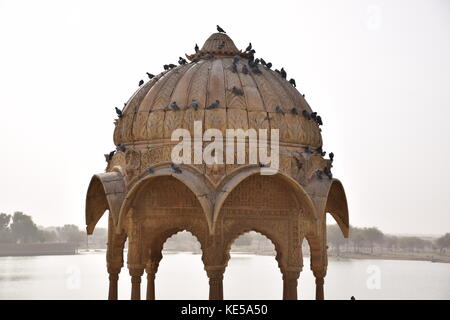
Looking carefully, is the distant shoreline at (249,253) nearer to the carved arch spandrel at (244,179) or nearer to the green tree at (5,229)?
the green tree at (5,229)


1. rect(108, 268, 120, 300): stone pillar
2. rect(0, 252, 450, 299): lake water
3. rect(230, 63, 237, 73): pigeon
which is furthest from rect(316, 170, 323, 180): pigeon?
rect(0, 252, 450, 299): lake water

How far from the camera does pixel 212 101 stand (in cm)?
1453

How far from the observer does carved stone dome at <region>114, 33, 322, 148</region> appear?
1445 cm

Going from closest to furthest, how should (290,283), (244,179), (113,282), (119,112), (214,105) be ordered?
(214,105)
(244,179)
(290,283)
(113,282)
(119,112)

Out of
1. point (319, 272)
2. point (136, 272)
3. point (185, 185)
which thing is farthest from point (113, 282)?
point (319, 272)

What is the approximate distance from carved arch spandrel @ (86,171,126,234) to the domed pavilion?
0.08 feet

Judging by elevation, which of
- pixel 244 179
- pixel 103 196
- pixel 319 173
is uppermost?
pixel 319 173

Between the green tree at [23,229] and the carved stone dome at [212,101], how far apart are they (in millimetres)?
77085

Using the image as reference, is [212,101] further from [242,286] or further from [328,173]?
[242,286]

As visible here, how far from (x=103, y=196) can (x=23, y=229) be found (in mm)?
76630

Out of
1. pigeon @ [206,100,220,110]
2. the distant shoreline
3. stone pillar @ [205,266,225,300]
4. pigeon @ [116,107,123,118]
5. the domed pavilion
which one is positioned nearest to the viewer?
stone pillar @ [205,266,225,300]

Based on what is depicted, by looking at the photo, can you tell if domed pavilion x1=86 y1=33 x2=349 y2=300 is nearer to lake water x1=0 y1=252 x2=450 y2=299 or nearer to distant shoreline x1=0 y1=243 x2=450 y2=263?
lake water x1=0 y1=252 x2=450 y2=299
